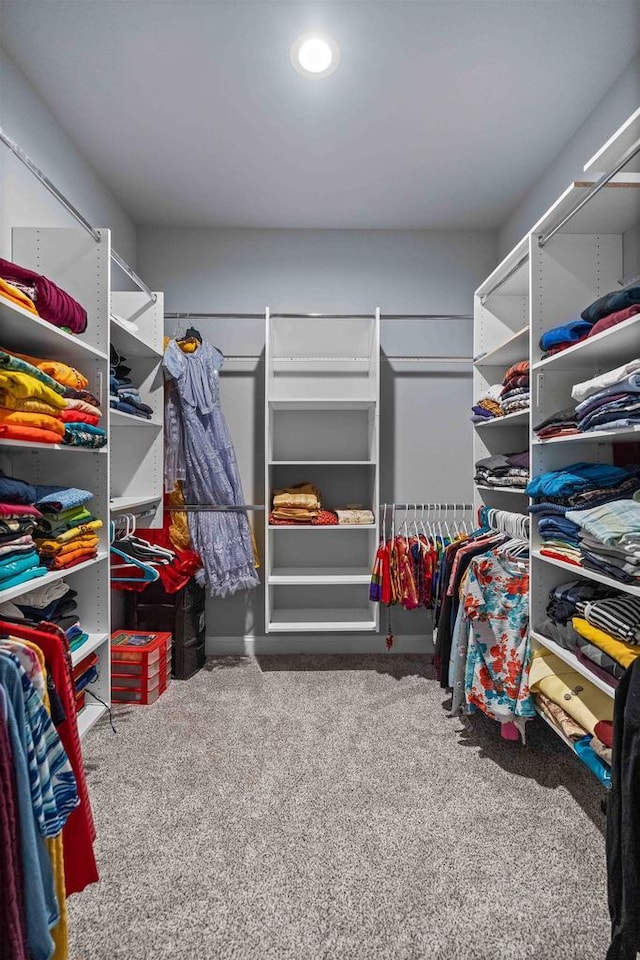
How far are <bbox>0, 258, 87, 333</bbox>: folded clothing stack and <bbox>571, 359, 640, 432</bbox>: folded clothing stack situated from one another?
74.2 inches

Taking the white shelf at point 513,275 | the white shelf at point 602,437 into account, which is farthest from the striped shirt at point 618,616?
the white shelf at point 513,275

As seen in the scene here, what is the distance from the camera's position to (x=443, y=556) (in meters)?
2.94

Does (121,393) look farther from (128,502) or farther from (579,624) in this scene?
(579,624)

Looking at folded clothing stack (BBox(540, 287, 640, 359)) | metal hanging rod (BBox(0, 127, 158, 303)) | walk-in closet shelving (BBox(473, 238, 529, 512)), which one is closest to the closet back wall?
walk-in closet shelving (BBox(473, 238, 529, 512))

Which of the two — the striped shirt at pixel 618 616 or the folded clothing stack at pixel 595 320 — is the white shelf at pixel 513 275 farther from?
the striped shirt at pixel 618 616

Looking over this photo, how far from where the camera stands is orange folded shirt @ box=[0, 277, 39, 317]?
161 centimetres

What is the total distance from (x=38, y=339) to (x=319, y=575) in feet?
6.72

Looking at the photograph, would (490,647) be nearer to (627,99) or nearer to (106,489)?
(106,489)

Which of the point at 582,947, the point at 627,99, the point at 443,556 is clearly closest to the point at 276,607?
the point at 443,556

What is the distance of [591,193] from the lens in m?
1.82

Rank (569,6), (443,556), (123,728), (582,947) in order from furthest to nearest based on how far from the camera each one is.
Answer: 1. (443,556)
2. (123,728)
3. (569,6)
4. (582,947)

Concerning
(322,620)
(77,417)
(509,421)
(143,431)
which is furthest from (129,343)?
(509,421)

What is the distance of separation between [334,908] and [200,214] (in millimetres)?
3507

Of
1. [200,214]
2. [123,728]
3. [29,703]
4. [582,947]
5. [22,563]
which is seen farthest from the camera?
[200,214]
